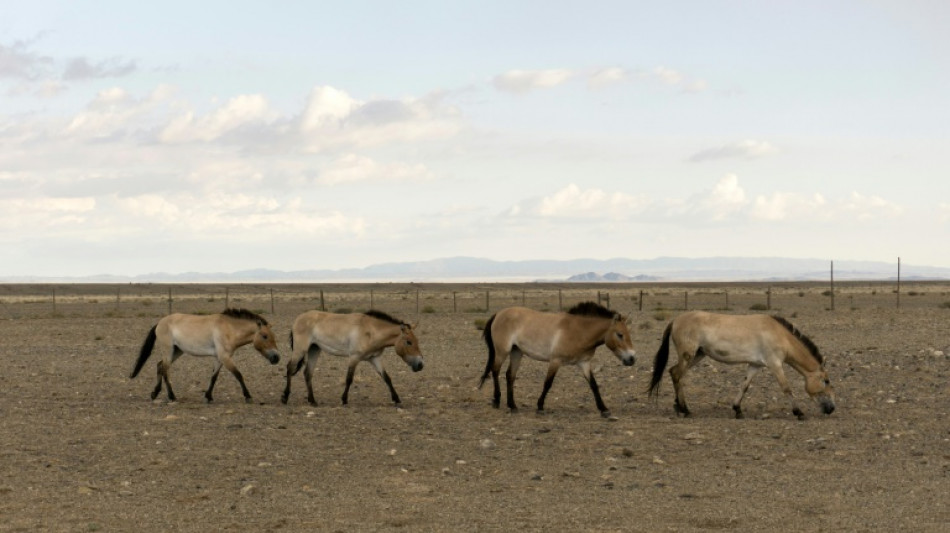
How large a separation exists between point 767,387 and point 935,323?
848 inches

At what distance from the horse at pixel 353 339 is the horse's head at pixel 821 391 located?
609cm

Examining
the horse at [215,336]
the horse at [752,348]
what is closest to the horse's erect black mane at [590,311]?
the horse at [752,348]

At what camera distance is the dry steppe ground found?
30.8 ft

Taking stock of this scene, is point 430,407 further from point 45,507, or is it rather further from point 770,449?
point 45,507

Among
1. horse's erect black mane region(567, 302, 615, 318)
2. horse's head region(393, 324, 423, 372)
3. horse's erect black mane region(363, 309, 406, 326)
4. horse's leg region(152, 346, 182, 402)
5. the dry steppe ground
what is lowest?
the dry steppe ground

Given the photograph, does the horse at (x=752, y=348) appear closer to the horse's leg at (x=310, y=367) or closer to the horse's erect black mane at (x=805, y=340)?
the horse's erect black mane at (x=805, y=340)

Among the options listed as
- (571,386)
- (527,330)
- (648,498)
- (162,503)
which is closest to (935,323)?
→ (571,386)

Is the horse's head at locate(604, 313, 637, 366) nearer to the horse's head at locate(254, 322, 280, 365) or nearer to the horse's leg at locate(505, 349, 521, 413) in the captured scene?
the horse's leg at locate(505, 349, 521, 413)

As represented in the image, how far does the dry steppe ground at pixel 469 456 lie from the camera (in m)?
9.40

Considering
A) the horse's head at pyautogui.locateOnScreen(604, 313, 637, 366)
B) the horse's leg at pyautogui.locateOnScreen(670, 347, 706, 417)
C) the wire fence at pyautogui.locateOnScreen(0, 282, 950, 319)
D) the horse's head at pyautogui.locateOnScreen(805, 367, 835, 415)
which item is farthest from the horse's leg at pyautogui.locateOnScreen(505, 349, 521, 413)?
the wire fence at pyautogui.locateOnScreen(0, 282, 950, 319)

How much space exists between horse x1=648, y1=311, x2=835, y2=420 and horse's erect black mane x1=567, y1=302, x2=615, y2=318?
101cm

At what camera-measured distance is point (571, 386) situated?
18922 millimetres

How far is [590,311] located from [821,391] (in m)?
3.67

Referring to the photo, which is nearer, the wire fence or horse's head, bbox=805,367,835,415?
horse's head, bbox=805,367,835,415
